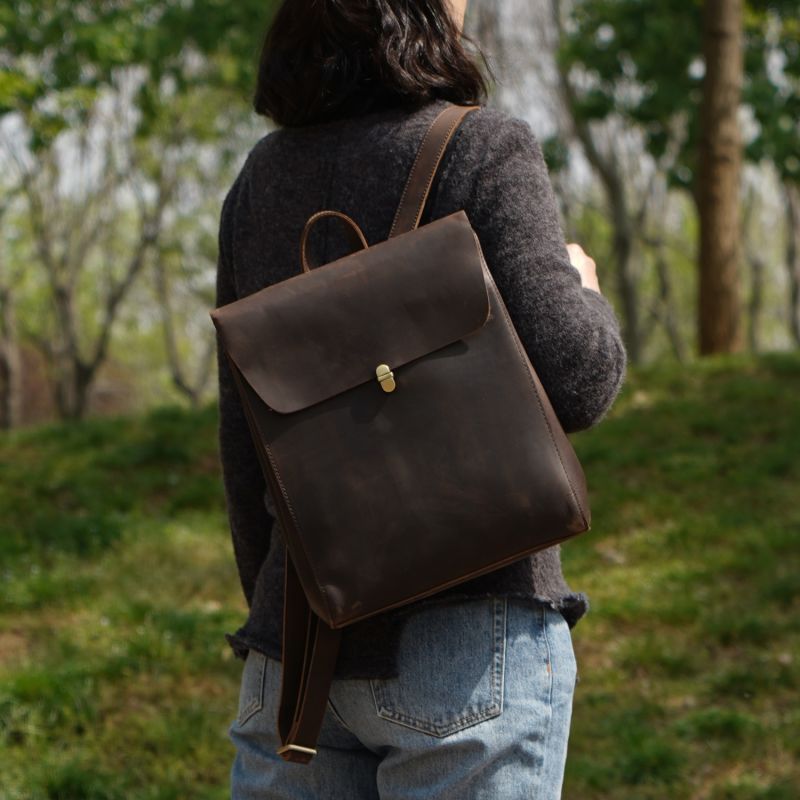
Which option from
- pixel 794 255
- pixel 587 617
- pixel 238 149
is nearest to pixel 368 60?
pixel 587 617

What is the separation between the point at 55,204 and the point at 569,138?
31.8 ft

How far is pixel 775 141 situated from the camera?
964 centimetres

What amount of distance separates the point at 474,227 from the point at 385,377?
0.24m

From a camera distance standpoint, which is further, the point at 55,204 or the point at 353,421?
the point at 55,204

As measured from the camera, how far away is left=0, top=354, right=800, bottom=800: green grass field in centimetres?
365

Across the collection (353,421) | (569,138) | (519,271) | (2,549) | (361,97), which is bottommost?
(569,138)

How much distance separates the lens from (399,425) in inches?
53.2

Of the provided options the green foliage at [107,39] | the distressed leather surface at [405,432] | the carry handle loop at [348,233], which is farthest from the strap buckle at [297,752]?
the green foliage at [107,39]

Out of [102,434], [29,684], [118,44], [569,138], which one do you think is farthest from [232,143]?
[29,684]

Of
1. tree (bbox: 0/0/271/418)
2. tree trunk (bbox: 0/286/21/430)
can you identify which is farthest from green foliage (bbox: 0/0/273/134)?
tree trunk (bbox: 0/286/21/430)

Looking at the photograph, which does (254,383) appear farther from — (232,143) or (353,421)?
(232,143)

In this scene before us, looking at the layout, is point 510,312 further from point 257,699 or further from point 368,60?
point 257,699

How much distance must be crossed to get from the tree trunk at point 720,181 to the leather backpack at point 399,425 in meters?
8.20

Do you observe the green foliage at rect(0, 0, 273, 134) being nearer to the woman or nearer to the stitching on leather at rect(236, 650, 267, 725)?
the woman
